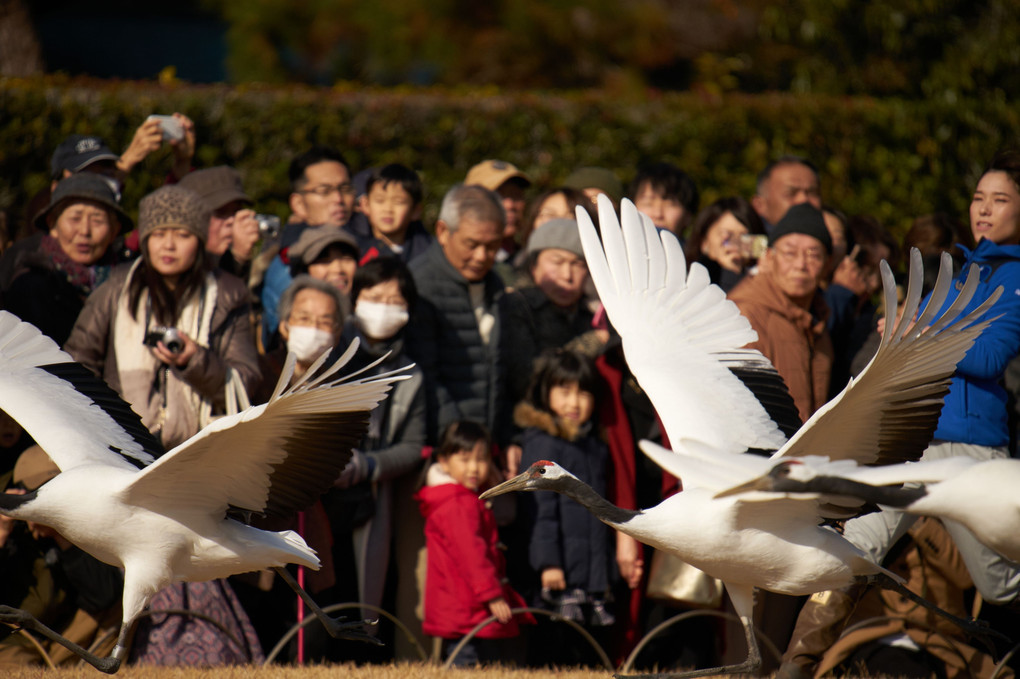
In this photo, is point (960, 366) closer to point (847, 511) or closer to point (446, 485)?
point (847, 511)

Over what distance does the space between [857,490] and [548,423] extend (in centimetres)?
247

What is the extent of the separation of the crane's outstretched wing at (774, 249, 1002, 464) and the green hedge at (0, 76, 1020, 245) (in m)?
5.69

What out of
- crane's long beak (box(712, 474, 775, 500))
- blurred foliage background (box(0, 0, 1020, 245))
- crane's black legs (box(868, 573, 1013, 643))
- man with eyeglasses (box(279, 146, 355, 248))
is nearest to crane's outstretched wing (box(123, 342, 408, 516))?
crane's long beak (box(712, 474, 775, 500))

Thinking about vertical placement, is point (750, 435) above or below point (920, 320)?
below

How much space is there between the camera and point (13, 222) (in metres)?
7.93

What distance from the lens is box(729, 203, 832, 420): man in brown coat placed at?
6.14 meters

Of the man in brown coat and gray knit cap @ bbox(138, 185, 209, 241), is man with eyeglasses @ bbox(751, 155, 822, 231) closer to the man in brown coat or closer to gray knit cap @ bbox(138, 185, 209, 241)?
the man in brown coat

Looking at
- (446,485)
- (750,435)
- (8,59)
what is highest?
(8,59)

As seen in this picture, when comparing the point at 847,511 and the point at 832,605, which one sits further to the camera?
the point at 832,605

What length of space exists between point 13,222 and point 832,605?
18.9 feet

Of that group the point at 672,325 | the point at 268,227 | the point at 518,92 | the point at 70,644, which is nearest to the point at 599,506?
the point at 672,325

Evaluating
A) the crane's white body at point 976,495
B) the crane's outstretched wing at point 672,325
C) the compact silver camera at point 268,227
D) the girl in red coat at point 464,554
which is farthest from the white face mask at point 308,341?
the crane's white body at point 976,495

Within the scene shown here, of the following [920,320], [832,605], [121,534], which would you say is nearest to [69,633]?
[121,534]

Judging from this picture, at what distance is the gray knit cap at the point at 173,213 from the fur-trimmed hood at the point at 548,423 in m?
1.88
